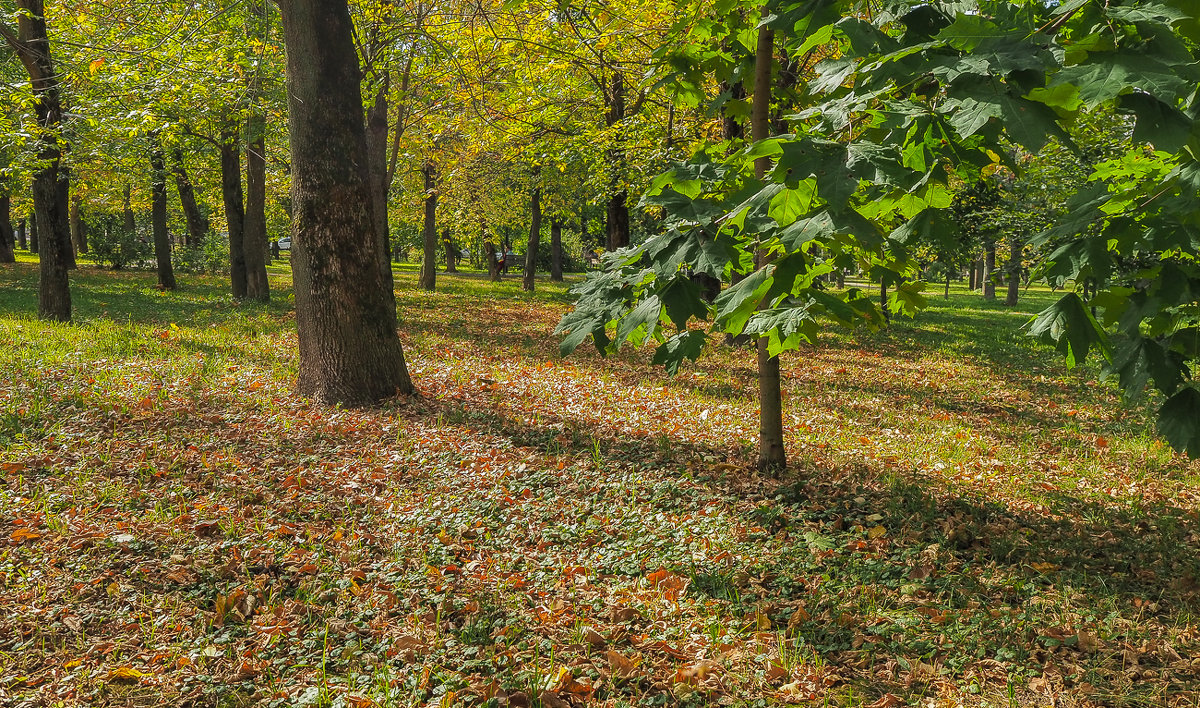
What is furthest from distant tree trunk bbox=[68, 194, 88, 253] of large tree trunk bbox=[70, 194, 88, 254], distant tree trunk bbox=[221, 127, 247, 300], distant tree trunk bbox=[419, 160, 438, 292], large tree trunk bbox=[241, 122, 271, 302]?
large tree trunk bbox=[241, 122, 271, 302]

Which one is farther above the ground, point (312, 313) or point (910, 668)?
point (312, 313)

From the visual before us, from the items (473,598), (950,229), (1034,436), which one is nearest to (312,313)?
(473,598)

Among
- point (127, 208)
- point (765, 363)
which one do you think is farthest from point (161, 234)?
point (765, 363)

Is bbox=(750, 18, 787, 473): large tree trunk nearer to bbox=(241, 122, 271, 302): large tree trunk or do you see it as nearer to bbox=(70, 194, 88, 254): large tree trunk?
bbox=(241, 122, 271, 302): large tree trunk

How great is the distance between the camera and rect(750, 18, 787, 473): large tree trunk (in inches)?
178

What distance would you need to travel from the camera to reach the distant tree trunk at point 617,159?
44.3 ft

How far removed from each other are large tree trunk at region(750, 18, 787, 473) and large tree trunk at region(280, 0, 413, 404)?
4051 millimetres

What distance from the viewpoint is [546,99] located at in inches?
523

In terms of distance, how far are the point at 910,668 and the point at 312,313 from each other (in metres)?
6.06

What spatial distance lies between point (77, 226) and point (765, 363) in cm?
4277

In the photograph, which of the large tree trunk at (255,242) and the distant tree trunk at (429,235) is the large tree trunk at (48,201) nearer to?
the large tree trunk at (255,242)

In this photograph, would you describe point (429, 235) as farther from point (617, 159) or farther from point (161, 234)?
point (617, 159)

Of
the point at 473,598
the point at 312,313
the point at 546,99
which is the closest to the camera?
the point at 473,598

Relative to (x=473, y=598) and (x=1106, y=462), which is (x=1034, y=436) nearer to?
(x=1106, y=462)
